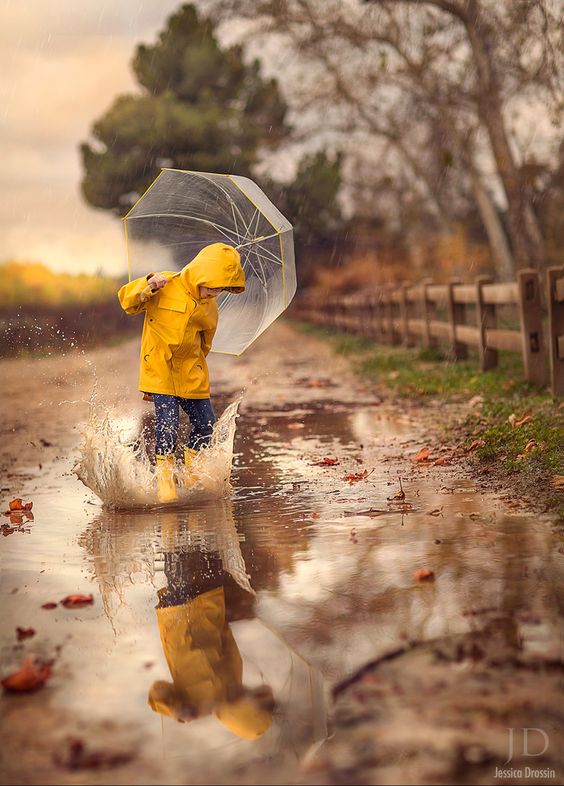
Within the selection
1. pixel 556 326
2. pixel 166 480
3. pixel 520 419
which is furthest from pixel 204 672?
pixel 556 326

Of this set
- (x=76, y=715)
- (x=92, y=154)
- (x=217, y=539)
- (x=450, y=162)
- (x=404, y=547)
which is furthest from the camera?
(x=92, y=154)

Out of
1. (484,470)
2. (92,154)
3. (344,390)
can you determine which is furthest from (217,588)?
(92,154)

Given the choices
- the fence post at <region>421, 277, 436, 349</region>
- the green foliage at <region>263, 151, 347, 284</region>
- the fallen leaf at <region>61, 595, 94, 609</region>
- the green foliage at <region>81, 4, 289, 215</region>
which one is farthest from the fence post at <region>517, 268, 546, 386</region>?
the green foliage at <region>263, 151, 347, 284</region>

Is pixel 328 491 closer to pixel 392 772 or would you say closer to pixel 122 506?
pixel 122 506

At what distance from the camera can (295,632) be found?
385 cm

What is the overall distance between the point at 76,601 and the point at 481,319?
30.7 ft

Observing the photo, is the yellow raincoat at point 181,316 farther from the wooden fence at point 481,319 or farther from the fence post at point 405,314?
the fence post at point 405,314

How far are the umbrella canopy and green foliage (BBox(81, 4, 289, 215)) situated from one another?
30.1 meters

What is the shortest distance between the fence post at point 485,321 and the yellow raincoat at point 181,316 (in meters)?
6.90

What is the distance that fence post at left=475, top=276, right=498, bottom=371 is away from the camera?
12750 mm

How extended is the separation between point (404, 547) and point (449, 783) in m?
2.36

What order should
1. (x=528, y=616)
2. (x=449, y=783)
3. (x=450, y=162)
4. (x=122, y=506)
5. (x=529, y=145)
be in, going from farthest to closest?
(x=450, y=162) → (x=529, y=145) → (x=122, y=506) → (x=528, y=616) → (x=449, y=783)

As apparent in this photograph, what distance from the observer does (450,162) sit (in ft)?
89.0

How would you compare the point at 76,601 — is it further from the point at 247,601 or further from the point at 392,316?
the point at 392,316
